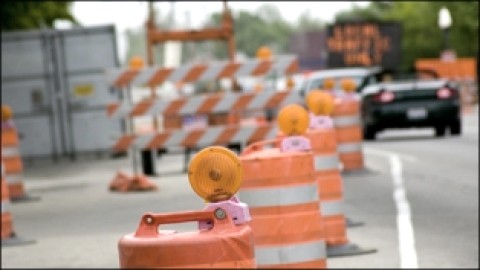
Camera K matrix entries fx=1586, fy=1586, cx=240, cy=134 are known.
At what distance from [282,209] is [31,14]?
40599 millimetres

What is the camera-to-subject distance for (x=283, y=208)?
362 inches

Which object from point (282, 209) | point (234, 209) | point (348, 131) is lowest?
point (348, 131)

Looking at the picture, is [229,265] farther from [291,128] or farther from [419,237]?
[419,237]

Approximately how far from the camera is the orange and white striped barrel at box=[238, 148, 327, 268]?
9023 millimetres

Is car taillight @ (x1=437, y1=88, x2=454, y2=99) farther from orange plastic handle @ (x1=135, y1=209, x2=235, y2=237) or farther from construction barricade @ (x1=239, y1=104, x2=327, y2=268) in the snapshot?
orange plastic handle @ (x1=135, y1=209, x2=235, y2=237)

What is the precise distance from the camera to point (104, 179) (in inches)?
1076

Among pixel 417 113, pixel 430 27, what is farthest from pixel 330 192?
pixel 430 27

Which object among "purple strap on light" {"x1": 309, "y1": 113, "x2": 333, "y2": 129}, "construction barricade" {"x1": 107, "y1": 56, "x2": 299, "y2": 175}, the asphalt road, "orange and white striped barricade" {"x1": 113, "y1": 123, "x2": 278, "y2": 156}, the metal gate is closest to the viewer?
the asphalt road

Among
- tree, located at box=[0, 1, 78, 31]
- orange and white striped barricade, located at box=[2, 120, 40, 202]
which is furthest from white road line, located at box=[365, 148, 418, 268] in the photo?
tree, located at box=[0, 1, 78, 31]

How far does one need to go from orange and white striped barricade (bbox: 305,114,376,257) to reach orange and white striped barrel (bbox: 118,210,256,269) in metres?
7.75

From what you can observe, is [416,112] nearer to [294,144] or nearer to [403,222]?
[403,222]

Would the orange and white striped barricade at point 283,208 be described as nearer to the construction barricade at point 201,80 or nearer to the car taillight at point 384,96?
the construction barricade at point 201,80

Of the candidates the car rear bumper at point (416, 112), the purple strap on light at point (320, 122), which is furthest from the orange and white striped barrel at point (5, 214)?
the car rear bumper at point (416, 112)

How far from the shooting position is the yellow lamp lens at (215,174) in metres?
5.08
